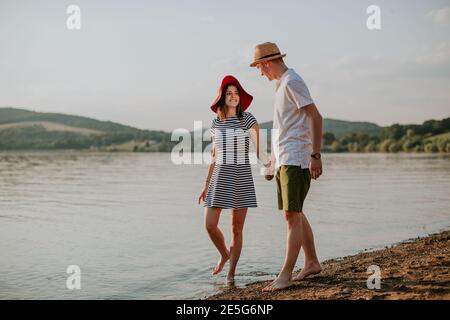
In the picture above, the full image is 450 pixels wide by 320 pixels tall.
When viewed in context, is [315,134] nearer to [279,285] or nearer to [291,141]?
[291,141]

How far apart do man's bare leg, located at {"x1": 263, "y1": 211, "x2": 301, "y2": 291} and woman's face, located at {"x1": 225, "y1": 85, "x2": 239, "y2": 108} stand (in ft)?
4.55

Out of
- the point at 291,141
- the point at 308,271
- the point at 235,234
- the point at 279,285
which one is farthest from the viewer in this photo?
the point at 235,234

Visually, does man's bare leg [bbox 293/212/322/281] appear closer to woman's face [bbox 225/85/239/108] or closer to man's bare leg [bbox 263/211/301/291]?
man's bare leg [bbox 263/211/301/291]

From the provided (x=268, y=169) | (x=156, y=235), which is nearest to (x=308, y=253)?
(x=268, y=169)

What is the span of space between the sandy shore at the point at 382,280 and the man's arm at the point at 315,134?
1116mm

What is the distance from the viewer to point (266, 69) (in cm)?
584

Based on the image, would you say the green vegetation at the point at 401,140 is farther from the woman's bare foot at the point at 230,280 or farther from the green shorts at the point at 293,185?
the green shorts at the point at 293,185

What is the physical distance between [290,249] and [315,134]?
117 centimetres

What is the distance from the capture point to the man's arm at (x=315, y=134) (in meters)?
5.46

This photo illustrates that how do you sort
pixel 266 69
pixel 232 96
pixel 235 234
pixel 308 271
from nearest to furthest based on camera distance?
pixel 266 69, pixel 308 271, pixel 232 96, pixel 235 234

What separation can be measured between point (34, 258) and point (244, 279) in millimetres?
3390

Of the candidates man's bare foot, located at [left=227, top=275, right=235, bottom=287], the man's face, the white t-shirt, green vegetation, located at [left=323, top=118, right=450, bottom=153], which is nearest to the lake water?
man's bare foot, located at [left=227, top=275, right=235, bottom=287]
